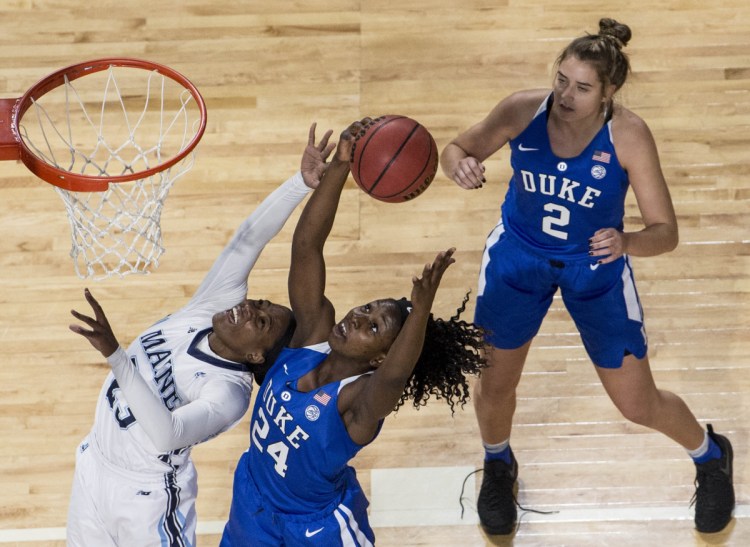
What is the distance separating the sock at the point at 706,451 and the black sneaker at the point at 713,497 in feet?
0.05

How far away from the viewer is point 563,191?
3.40m

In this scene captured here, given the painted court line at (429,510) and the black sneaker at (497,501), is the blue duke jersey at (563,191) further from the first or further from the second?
the painted court line at (429,510)

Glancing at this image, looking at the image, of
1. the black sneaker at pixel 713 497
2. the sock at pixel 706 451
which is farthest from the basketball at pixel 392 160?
the black sneaker at pixel 713 497

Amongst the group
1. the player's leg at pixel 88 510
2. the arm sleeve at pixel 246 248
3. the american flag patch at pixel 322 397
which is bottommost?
the player's leg at pixel 88 510

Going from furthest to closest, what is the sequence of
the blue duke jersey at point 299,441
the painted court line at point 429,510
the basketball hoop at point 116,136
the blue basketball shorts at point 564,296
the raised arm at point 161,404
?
the basketball hoop at point 116,136 → the painted court line at point 429,510 → the blue basketball shorts at point 564,296 → the blue duke jersey at point 299,441 → the raised arm at point 161,404

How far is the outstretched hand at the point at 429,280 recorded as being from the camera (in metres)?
2.70

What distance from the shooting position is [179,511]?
134 inches

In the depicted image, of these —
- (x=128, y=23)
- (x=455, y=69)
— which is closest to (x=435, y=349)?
(x=455, y=69)

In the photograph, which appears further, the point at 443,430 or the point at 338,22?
the point at 338,22

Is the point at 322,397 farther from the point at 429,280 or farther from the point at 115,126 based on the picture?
the point at 115,126

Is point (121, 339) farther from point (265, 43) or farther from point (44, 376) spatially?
point (265, 43)

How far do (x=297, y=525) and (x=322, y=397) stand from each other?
439 mm

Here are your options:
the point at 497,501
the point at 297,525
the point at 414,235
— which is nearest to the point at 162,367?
the point at 297,525

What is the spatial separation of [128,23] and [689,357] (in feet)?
11.4
